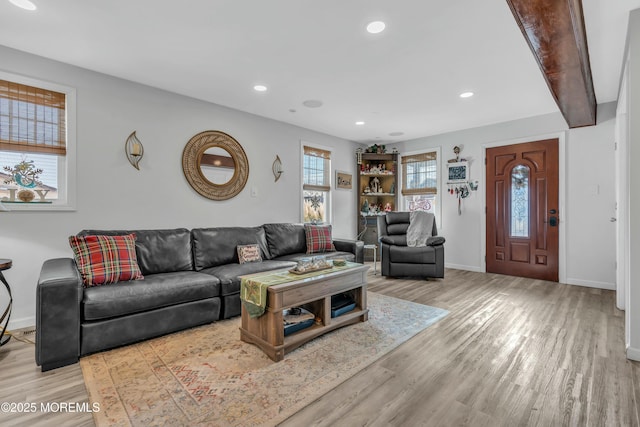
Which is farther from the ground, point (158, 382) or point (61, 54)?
point (61, 54)

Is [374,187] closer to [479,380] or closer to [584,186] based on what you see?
[584,186]

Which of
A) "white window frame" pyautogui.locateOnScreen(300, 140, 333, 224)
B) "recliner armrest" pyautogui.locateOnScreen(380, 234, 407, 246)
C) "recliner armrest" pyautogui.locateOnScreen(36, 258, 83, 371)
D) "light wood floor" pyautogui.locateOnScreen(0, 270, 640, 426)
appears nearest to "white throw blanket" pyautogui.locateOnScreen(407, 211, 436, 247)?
"recliner armrest" pyautogui.locateOnScreen(380, 234, 407, 246)

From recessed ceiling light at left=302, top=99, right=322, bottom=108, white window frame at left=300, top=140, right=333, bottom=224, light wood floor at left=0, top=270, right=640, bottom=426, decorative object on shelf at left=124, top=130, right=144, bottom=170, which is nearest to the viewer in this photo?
light wood floor at left=0, top=270, right=640, bottom=426

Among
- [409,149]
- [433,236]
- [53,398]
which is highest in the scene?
[409,149]

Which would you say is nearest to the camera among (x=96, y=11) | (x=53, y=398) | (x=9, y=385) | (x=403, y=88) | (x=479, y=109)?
(x=53, y=398)

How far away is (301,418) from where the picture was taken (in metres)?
1.55

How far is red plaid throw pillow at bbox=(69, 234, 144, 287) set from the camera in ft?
8.15

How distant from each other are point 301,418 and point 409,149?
5.36m

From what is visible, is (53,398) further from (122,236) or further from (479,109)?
(479,109)

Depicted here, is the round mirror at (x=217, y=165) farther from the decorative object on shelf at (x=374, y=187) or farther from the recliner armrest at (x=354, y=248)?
the decorative object on shelf at (x=374, y=187)

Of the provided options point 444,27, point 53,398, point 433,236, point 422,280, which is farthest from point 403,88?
point 53,398

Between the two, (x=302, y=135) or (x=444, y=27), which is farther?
(x=302, y=135)

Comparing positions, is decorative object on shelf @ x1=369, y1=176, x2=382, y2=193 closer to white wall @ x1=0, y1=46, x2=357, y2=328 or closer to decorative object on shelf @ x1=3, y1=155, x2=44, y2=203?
white wall @ x1=0, y1=46, x2=357, y2=328

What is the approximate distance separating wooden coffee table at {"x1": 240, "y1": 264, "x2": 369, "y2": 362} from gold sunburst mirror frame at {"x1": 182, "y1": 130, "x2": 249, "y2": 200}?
2.03 meters
